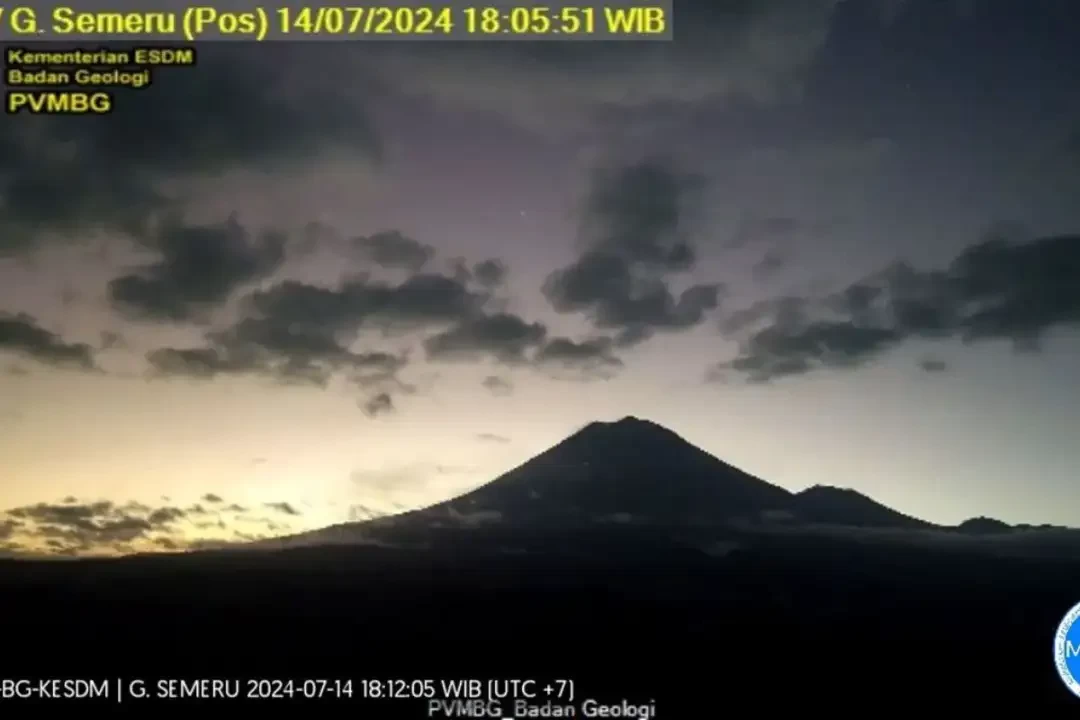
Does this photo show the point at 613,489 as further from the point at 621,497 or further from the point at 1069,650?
the point at 1069,650

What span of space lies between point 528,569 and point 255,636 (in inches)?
178

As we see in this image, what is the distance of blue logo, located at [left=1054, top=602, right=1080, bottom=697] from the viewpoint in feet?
28.8

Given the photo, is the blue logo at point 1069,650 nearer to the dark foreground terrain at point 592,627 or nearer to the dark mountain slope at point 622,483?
the dark foreground terrain at point 592,627

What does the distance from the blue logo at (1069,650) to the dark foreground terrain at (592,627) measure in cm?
11

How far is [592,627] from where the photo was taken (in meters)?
11.0

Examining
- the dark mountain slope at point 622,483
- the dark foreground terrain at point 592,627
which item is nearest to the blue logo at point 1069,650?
the dark foreground terrain at point 592,627

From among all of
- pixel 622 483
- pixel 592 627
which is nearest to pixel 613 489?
pixel 622 483

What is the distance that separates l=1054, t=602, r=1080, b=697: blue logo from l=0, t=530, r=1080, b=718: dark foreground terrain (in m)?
0.11

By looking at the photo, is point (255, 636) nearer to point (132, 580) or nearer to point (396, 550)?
point (132, 580)

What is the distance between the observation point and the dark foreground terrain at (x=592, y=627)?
948 cm

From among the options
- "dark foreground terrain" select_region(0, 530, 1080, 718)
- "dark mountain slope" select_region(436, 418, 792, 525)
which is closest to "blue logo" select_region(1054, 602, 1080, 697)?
"dark foreground terrain" select_region(0, 530, 1080, 718)

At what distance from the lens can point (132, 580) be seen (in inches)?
563

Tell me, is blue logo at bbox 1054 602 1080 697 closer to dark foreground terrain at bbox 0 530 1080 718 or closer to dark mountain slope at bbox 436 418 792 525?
dark foreground terrain at bbox 0 530 1080 718

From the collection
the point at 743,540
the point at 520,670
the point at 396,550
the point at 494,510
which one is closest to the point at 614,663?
the point at 520,670
